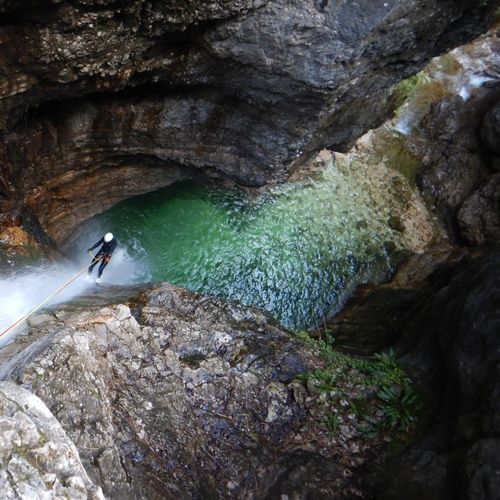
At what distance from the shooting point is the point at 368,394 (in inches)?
284

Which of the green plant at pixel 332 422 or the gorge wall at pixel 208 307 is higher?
the gorge wall at pixel 208 307

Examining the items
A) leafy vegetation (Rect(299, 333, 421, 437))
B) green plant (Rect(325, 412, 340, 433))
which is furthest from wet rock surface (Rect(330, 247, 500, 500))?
green plant (Rect(325, 412, 340, 433))

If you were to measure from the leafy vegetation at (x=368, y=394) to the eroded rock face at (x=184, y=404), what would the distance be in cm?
20

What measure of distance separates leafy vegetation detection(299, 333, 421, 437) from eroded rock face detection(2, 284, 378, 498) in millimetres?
197

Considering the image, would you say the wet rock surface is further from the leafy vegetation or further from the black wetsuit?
the black wetsuit

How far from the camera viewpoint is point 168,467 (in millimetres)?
5332

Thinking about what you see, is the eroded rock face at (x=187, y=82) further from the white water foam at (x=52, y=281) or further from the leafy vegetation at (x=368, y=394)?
the leafy vegetation at (x=368, y=394)

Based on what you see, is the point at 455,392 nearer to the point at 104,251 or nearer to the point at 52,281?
the point at 104,251

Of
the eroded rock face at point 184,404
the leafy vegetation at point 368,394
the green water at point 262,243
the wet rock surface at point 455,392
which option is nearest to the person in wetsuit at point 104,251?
the green water at point 262,243

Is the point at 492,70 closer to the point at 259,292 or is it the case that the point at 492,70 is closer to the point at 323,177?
the point at 323,177

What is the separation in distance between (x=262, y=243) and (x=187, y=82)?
5634 mm

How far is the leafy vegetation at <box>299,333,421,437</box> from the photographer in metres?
6.78

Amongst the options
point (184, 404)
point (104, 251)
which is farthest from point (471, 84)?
point (184, 404)

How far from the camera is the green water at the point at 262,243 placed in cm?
1236
